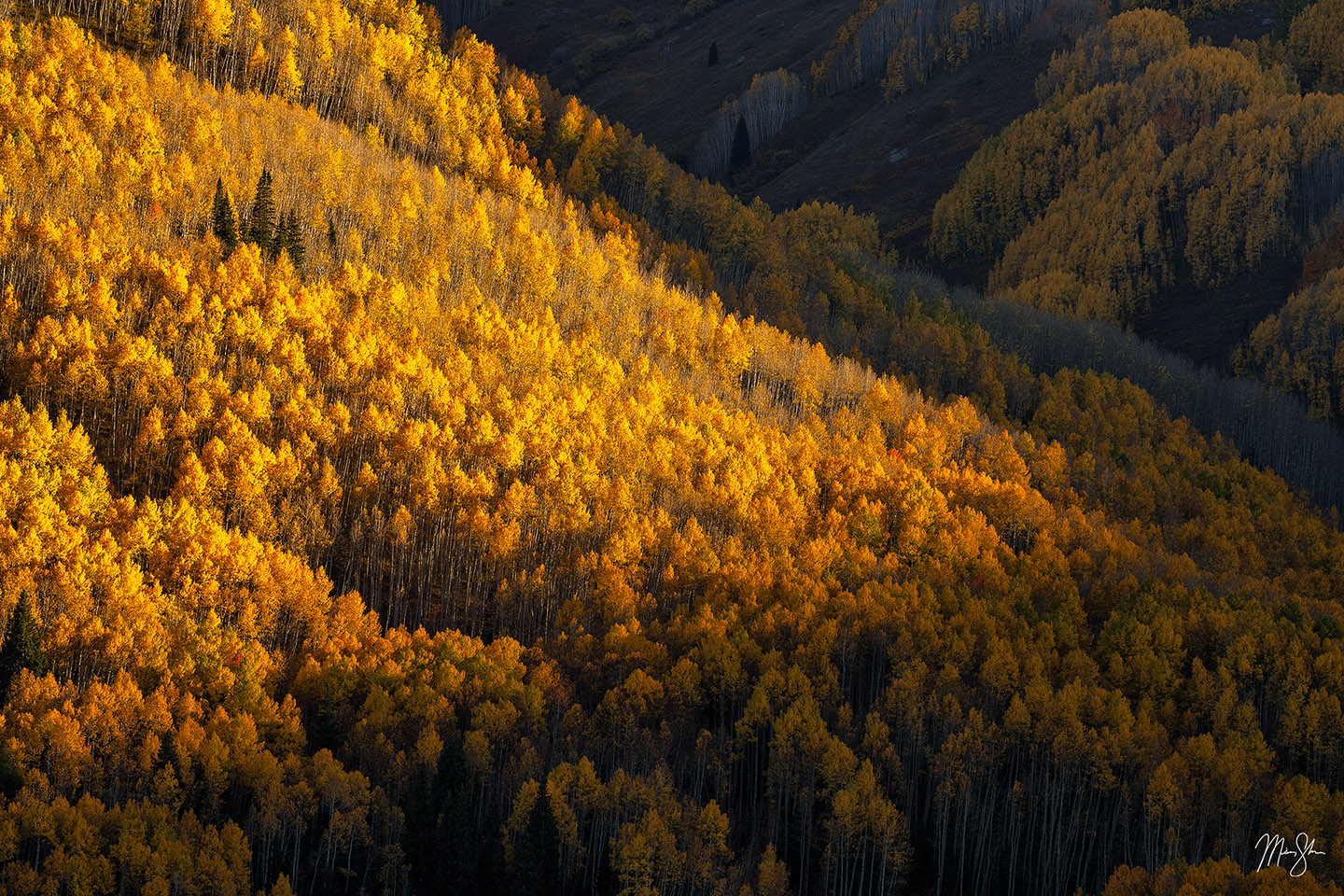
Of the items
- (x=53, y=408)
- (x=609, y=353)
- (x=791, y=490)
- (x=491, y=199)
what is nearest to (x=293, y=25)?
(x=491, y=199)

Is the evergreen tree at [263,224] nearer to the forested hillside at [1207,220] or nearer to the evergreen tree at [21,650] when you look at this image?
the evergreen tree at [21,650]

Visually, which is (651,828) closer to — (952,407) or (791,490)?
(791,490)

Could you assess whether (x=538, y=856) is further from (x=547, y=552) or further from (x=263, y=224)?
(x=263, y=224)

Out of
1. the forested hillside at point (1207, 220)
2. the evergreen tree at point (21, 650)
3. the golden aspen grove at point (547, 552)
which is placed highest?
the forested hillside at point (1207, 220)
